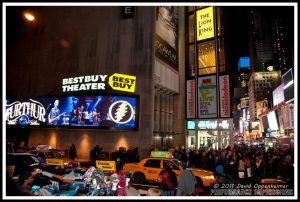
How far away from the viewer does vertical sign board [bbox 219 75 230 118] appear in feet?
100

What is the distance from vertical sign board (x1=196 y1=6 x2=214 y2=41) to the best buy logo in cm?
1456

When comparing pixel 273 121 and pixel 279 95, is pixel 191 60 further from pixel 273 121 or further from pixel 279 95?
pixel 273 121

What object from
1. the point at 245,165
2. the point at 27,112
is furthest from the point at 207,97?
the point at 27,112

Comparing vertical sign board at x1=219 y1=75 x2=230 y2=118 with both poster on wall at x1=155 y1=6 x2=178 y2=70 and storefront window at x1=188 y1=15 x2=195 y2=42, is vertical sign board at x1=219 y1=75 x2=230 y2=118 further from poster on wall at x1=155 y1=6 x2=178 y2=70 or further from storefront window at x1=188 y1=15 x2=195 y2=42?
storefront window at x1=188 y1=15 x2=195 y2=42

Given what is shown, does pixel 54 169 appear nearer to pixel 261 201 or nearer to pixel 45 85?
pixel 261 201

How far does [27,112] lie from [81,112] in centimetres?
772

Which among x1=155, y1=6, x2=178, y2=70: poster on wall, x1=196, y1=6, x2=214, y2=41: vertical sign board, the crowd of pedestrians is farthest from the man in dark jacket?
x1=196, y1=6, x2=214, y2=41: vertical sign board

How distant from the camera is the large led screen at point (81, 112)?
23422mm

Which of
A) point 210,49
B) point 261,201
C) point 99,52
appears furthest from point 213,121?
point 261,201

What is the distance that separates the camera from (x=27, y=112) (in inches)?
1082

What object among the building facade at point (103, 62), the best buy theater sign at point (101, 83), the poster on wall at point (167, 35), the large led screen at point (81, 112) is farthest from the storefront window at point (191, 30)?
the large led screen at point (81, 112)

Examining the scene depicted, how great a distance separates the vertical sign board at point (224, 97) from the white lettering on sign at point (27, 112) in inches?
845

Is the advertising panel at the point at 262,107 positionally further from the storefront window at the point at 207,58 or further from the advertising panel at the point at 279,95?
the storefront window at the point at 207,58

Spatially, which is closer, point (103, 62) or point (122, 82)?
point (122, 82)
